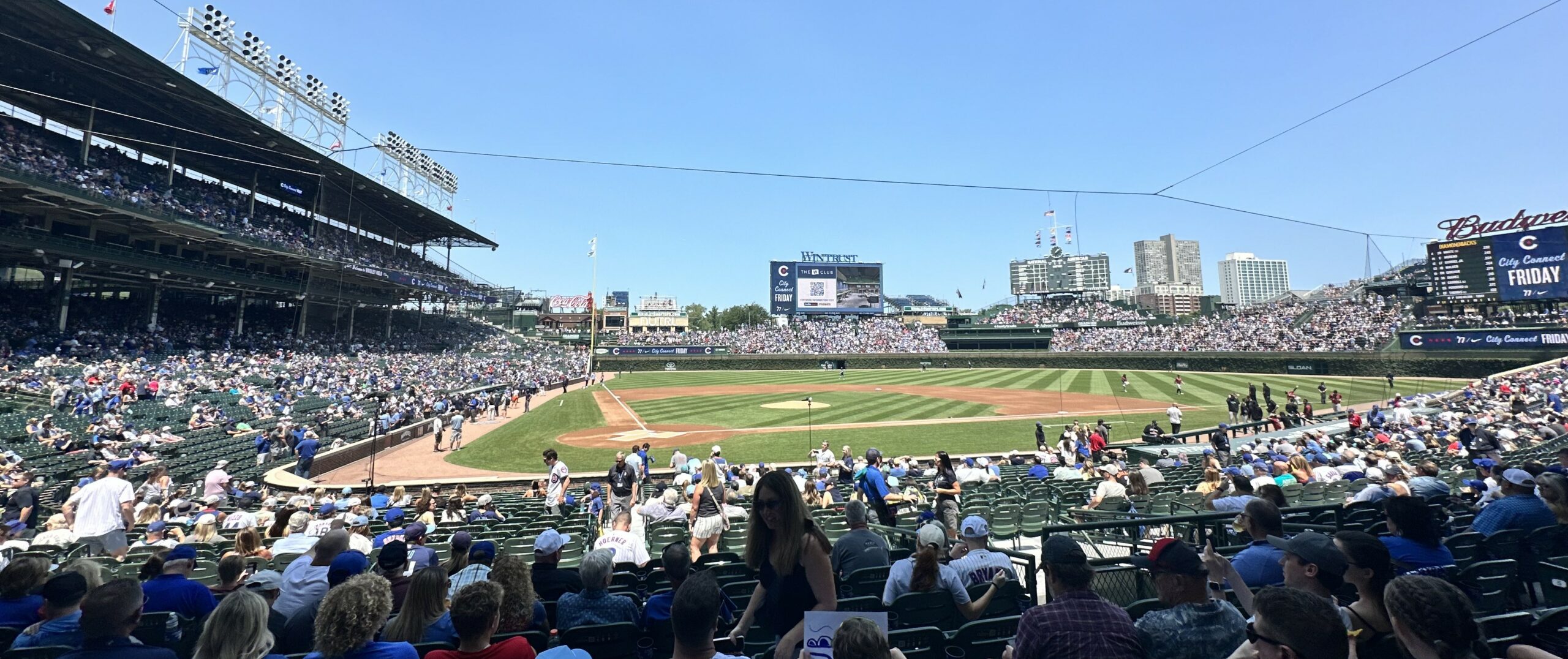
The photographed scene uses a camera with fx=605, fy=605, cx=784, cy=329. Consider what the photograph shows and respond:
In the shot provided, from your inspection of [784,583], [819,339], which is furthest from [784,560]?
[819,339]

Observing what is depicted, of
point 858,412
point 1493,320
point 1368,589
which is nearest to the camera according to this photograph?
point 1368,589

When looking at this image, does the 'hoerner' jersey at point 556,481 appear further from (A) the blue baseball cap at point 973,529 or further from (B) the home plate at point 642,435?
(B) the home plate at point 642,435

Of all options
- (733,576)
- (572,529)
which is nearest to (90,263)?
(572,529)

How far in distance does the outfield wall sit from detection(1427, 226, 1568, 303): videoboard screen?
310 inches

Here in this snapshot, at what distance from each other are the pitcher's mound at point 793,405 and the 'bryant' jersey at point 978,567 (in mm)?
28517

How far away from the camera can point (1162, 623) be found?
9.16 ft

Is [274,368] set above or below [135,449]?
above

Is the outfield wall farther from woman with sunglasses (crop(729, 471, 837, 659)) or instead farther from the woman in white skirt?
woman with sunglasses (crop(729, 471, 837, 659))

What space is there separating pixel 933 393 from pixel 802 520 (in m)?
37.6

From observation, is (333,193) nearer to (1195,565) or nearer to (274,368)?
(274,368)

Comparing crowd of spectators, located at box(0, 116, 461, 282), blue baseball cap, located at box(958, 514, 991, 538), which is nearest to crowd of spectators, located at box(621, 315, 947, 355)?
crowd of spectators, located at box(0, 116, 461, 282)

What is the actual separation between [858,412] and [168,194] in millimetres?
38723

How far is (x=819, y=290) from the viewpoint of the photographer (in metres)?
80.1

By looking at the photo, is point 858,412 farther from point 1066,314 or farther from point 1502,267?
point 1066,314
